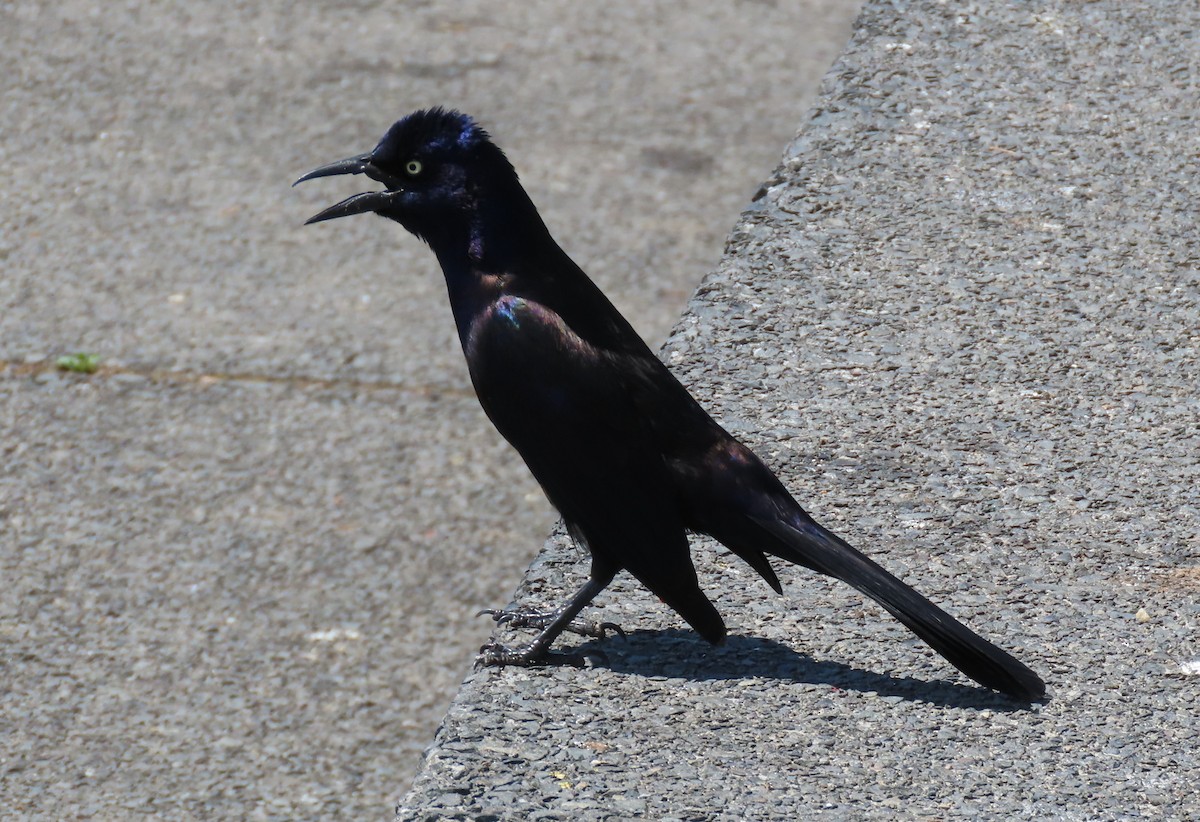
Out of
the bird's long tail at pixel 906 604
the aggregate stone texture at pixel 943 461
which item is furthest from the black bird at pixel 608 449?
the aggregate stone texture at pixel 943 461

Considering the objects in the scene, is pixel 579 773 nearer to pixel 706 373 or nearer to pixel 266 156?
pixel 706 373

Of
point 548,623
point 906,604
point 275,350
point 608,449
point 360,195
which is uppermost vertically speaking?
point 360,195

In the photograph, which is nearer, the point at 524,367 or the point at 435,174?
the point at 524,367

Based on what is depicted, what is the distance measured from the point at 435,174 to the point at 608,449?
629 mm

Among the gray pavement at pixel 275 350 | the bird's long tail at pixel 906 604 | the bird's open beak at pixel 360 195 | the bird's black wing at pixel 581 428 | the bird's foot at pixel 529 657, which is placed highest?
the bird's open beak at pixel 360 195

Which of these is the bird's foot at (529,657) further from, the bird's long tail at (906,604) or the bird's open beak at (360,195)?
the bird's open beak at (360,195)

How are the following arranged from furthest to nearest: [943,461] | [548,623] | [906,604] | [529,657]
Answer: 1. [943,461]
2. [548,623]
3. [529,657]
4. [906,604]

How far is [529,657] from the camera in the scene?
2.68m

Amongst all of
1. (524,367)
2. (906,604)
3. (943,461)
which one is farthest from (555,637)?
(943,461)

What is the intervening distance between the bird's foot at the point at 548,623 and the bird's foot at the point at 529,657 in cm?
5

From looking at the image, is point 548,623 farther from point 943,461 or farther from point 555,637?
point 943,461

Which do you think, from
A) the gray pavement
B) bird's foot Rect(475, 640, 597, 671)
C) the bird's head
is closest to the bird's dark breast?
the bird's head

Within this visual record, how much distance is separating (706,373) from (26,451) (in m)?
3.12

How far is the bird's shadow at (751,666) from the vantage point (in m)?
2.59
